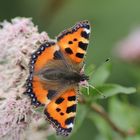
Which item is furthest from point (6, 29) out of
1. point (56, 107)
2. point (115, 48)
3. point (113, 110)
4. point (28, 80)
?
point (115, 48)

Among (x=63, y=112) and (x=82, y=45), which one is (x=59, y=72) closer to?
(x=82, y=45)

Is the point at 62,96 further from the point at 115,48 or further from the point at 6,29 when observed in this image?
the point at 115,48

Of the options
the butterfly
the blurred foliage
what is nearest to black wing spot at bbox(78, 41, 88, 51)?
the butterfly

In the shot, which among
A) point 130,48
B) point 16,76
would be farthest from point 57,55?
point 130,48

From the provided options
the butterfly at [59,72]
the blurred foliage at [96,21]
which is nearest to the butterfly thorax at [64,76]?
the butterfly at [59,72]

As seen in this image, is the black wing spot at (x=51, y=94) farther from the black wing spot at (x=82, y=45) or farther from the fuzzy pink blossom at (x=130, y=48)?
the fuzzy pink blossom at (x=130, y=48)

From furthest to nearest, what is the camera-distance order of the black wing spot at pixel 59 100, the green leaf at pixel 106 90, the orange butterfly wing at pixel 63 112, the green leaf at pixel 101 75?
the green leaf at pixel 101 75
the green leaf at pixel 106 90
the black wing spot at pixel 59 100
the orange butterfly wing at pixel 63 112
